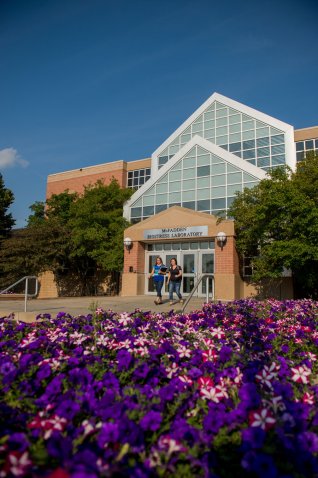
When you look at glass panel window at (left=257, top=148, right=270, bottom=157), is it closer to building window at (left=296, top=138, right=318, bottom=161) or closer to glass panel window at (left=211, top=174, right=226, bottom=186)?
building window at (left=296, top=138, right=318, bottom=161)

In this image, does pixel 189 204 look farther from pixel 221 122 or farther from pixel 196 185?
pixel 221 122

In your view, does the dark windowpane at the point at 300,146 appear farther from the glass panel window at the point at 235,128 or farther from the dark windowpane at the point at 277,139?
the glass panel window at the point at 235,128

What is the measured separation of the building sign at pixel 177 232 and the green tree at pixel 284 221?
2.07 m

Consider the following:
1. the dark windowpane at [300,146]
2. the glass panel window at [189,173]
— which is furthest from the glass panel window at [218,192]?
the dark windowpane at [300,146]

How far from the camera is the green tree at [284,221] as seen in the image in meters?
12.8

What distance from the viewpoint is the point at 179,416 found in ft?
6.52

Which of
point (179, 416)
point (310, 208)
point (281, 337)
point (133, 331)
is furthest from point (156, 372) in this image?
point (310, 208)

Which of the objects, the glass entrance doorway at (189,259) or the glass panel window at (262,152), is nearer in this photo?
the glass entrance doorway at (189,259)

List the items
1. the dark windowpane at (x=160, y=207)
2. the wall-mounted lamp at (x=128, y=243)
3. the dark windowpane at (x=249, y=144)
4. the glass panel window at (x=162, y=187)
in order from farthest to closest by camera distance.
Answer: the dark windowpane at (x=249, y=144) < the glass panel window at (x=162, y=187) < the dark windowpane at (x=160, y=207) < the wall-mounted lamp at (x=128, y=243)

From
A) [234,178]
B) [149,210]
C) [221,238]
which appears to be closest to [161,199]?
[149,210]

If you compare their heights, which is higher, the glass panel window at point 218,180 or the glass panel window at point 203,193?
the glass panel window at point 218,180

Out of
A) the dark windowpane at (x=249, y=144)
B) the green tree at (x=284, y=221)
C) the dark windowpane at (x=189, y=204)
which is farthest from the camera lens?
the dark windowpane at (x=249, y=144)

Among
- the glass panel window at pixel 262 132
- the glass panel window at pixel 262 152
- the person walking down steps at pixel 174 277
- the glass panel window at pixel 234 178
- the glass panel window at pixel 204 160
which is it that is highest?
the glass panel window at pixel 262 132

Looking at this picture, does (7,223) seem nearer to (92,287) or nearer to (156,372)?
(92,287)
